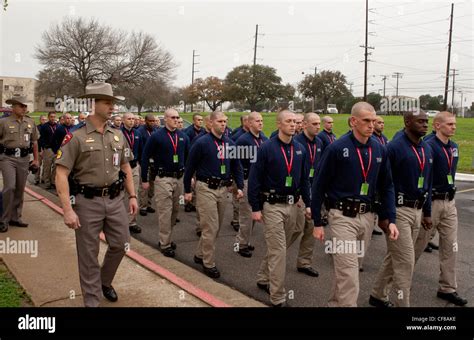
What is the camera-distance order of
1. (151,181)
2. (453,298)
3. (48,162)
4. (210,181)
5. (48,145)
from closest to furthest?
1. (453,298)
2. (210,181)
3. (151,181)
4. (48,145)
5. (48,162)

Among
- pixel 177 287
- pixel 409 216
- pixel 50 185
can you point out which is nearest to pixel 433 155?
pixel 409 216

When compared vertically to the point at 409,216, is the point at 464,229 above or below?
below

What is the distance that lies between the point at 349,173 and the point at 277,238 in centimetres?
109

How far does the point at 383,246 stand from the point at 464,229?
7.42ft

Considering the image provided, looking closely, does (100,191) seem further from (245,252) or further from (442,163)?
(442,163)

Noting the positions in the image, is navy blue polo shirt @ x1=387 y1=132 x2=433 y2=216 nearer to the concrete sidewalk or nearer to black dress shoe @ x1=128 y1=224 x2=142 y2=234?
the concrete sidewalk

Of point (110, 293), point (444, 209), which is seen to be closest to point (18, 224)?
point (110, 293)

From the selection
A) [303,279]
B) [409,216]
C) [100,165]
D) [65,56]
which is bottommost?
[303,279]

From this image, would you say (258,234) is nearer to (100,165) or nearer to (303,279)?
(303,279)

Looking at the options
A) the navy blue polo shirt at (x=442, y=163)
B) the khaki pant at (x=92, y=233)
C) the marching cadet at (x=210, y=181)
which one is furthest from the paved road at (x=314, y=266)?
the khaki pant at (x=92, y=233)

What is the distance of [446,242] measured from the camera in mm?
5281

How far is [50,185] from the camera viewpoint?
1220 centimetres

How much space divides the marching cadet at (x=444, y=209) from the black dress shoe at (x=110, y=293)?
11.3 ft

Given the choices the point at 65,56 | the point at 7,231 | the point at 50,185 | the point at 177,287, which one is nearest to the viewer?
the point at 177,287
